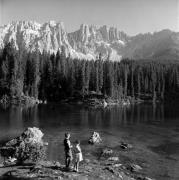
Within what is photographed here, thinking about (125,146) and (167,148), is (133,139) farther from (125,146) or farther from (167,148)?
(167,148)

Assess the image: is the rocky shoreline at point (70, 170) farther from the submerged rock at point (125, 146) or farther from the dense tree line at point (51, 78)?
Result: the dense tree line at point (51, 78)

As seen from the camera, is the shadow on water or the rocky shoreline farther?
the shadow on water

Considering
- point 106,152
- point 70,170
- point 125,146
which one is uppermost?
point 70,170

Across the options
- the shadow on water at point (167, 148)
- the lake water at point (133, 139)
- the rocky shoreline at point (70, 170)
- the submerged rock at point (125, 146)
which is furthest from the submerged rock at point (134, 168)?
the submerged rock at point (125, 146)

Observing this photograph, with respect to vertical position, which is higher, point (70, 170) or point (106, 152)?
point (70, 170)

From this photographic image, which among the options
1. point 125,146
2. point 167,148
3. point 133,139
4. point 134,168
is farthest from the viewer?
point 133,139

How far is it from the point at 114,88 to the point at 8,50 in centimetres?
6807

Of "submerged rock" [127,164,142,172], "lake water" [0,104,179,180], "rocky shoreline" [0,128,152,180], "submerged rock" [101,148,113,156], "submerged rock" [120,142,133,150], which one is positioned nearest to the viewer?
"rocky shoreline" [0,128,152,180]

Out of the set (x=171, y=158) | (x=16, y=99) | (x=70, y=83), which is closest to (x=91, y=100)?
(x=70, y=83)

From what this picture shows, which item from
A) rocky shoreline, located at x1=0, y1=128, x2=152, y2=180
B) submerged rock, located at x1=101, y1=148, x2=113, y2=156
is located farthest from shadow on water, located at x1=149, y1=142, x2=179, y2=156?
rocky shoreline, located at x1=0, y1=128, x2=152, y2=180

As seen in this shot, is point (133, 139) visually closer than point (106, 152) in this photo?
No

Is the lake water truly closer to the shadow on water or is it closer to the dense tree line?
the shadow on water

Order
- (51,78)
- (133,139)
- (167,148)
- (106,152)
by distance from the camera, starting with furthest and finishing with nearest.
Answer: (51,78), (133,139), (167,148), (106,152)

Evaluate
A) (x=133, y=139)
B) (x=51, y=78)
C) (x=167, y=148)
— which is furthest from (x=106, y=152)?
(x=51, y=78)
